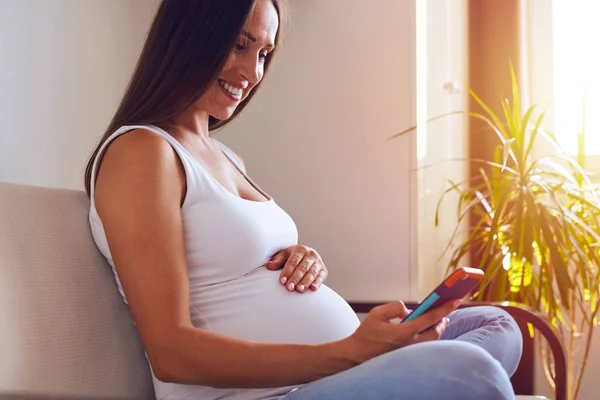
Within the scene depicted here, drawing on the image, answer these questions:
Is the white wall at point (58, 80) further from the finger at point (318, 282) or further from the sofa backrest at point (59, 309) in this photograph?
the finger at point (318, 282)

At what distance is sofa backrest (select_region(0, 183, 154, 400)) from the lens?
1046 mm

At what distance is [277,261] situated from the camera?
4.40 ft

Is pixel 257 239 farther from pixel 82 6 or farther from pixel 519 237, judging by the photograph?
pixel 519 237

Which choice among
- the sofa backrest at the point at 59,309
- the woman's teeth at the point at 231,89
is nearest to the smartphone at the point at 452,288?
the sofa backrest at the point at 59,309

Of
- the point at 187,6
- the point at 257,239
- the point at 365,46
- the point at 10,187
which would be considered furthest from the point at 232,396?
the point at 365,46

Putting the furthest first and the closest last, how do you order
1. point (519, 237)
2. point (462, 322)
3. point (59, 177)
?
1. point (519, 237)
2. point (59, 177)
3. point (462, 322)

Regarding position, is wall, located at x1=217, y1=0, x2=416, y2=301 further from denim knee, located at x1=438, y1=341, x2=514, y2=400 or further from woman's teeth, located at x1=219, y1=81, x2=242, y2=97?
denim knee, located at x1=438, y1=341, x2=514, y2=400

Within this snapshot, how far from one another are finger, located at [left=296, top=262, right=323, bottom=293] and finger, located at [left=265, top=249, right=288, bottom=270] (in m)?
0.05

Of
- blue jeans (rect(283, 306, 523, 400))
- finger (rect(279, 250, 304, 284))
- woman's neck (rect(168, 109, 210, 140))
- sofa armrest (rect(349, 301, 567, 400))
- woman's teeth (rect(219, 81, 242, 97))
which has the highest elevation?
woman's teeth (rect(219, 81, 242, 97))

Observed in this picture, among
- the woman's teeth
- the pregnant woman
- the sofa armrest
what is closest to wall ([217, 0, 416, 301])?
the sofa armrest

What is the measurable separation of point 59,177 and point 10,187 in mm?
445

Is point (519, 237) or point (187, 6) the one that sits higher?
point (187, 6)

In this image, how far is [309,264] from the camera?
137cm

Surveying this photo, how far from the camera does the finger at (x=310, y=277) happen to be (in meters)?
1.30
